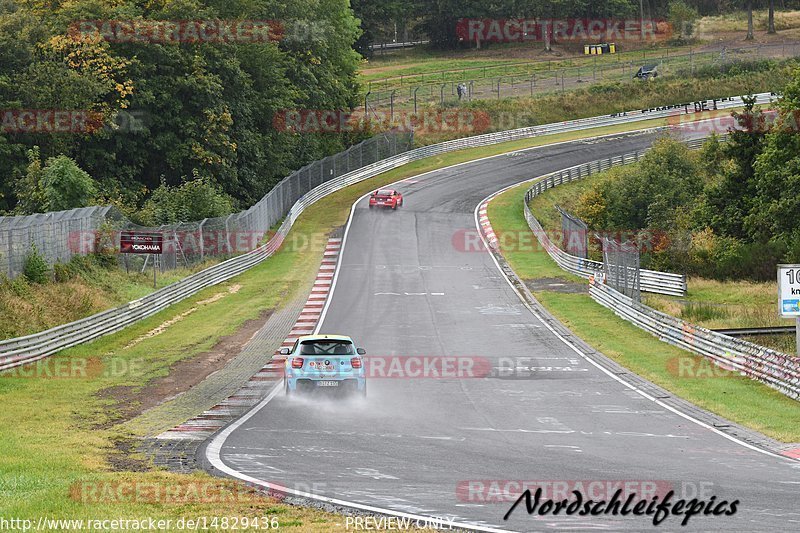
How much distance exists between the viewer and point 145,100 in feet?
198

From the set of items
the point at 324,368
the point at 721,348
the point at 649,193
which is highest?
the point at 324,368

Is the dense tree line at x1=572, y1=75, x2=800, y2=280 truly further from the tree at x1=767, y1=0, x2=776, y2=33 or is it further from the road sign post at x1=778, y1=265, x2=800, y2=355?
the tree at x1=767, y1=0, x2=776, y2=33

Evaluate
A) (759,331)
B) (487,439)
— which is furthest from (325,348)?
(759,331)

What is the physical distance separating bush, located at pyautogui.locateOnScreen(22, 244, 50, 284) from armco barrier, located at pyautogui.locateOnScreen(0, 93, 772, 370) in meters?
2.49

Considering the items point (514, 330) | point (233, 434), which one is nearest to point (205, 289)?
Result: point (514, 330)

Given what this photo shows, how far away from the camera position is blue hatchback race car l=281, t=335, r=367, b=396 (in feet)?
74.3

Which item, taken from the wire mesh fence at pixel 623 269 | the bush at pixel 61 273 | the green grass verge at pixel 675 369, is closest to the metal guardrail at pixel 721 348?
the green grass verge at pixel 675 369

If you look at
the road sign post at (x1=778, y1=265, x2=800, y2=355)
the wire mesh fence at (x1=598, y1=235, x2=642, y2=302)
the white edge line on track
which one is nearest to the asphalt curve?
the white edge line on track

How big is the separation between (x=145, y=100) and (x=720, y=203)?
32904mm

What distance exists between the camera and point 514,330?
36250mm

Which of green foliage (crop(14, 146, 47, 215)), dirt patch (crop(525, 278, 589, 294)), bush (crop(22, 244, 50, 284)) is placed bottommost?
dirt patch (crop(525, 278, 589, 294))

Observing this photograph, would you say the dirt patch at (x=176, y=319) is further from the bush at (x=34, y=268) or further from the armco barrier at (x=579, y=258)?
the armco barrier at (x=579, y=258)

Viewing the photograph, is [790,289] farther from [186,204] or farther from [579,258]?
[186,204]

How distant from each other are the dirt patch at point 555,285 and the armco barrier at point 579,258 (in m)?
0.98
